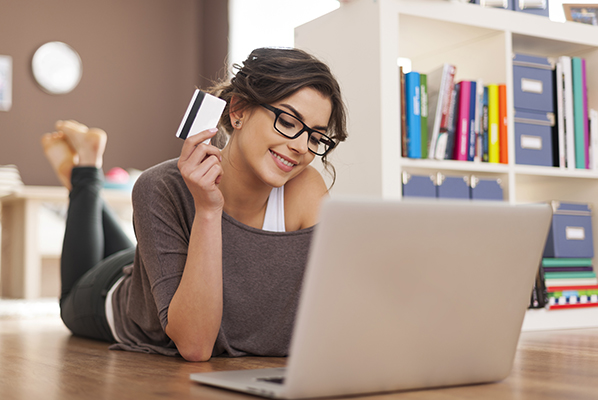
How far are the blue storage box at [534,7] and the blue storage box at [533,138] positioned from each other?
1.13 ft

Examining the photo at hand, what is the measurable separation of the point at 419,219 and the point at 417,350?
17 cm

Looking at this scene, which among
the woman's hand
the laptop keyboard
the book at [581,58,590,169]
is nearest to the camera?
the laptop keyboard

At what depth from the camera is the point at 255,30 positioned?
4.59m

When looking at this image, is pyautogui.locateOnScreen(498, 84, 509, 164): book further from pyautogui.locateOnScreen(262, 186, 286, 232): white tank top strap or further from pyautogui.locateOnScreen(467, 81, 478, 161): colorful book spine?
pyautogui.locateOnScreen(262, 186, 286, 232): white tank top strap

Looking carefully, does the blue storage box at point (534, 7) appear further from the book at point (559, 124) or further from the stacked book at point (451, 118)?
the stacked book at point (451, 118)

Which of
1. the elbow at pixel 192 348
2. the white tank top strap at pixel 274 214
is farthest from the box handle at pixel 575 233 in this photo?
the elbow at pixel 192 348

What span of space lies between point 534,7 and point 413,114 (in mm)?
681

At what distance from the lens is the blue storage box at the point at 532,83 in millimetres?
2016

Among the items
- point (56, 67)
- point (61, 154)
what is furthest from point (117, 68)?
point (61, 154)

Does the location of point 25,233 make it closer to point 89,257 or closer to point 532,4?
point 89,257

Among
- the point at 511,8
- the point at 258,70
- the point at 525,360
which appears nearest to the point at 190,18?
the point at 511,8

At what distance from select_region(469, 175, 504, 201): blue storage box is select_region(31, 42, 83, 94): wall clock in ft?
13.0

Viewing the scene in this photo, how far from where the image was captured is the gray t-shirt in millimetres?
→ 1209

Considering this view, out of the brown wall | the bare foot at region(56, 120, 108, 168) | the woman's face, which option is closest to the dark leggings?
the bare foot at region(56, 120, 108, 168)
